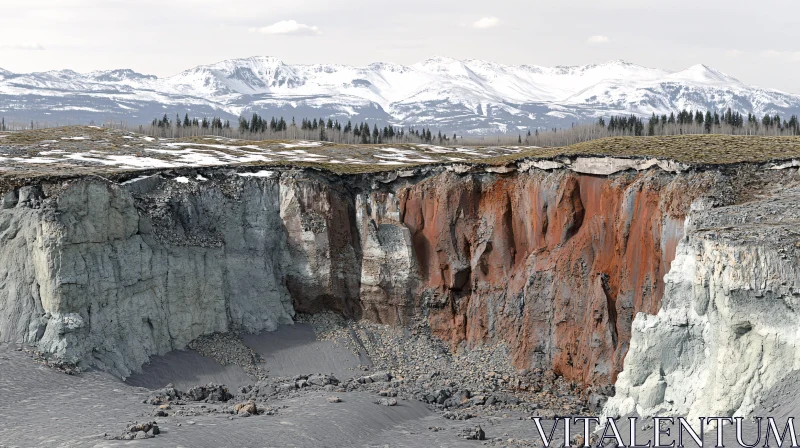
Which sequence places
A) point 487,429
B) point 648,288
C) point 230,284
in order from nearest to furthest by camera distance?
point 487,429 → point 648,288 → point 230,284

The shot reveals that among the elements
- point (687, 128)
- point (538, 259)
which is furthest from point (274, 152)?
point (687, 128)

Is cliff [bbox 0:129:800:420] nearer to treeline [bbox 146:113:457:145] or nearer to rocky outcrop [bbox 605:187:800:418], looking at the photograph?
rocky outcrop [bbox 605:187:800:418]

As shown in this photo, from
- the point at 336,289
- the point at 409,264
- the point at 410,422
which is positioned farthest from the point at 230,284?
the point at 410,422

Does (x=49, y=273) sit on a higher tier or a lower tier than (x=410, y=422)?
higher

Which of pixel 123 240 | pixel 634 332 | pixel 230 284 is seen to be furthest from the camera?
pixel 230 284

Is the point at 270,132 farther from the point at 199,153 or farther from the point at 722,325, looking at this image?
the point at 722,325

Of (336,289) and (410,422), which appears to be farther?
(336,289)

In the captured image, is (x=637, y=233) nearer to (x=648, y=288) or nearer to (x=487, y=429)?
(x=648, y=288)
